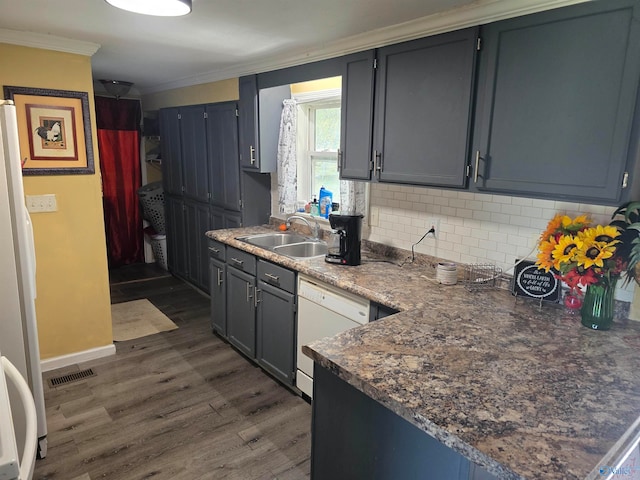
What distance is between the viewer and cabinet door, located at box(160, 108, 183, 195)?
459cm

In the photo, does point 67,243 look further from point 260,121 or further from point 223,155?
point 260,121

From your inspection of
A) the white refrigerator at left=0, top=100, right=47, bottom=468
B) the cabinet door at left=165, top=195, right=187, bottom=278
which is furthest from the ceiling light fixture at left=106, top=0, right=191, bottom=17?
the cabinet door at left=165, top=195, right=187, bottom=278

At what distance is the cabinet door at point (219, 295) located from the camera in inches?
133

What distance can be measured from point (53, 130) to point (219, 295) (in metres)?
1.65

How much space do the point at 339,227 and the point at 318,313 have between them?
0.53 m

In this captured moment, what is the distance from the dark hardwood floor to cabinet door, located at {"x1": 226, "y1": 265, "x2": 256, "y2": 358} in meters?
0.15

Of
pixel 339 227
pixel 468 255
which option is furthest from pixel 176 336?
pixel 468 255

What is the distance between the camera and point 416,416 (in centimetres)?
114

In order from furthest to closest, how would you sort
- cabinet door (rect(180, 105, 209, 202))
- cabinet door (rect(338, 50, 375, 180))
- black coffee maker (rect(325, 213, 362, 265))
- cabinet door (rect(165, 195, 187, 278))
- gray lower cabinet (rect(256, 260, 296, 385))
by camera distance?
cabinet door (rect(165, 195, 187, 278)) < cabinet door (rect(180, 105, 209, 202)) < gray lower cabinet (rect(256, 260, 296, 385)) < black coffee maker (rect(325, 213, 362, 265)) < cabinet door (rect(338, 50, 375, 180))

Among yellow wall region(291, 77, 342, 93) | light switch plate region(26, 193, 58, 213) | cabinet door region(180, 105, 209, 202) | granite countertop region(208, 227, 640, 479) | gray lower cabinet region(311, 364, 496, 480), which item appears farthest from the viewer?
cabinet door region(180, 105, 209, 202)

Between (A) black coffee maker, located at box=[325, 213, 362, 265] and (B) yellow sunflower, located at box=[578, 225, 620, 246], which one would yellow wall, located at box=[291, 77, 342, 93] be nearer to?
(A) black coffee maker, located at box=[325, 213, 362, 265]

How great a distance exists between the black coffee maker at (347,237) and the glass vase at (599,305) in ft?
4.03

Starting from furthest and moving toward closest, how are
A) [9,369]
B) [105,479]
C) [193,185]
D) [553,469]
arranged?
1. [193,185]
2. [105,479]
3. [9,369]
4. [553,469]

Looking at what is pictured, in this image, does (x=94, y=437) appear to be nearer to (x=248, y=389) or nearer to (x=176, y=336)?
(x=248, y=389)
